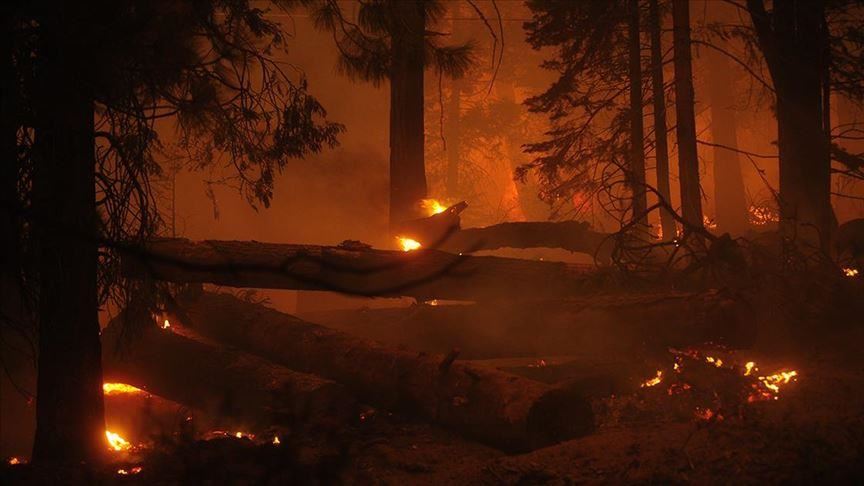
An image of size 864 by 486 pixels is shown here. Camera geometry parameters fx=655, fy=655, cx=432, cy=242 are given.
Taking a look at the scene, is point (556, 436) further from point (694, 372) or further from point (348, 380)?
point (348, 380)

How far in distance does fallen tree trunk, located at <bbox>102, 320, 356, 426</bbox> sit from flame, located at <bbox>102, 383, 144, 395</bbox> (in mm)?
183

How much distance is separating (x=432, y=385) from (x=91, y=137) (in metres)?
3.58

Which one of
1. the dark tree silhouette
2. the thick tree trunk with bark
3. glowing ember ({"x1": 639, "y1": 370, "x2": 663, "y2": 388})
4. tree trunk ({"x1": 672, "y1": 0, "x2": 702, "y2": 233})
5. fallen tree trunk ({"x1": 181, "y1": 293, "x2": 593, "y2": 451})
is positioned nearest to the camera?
the dark tree silhouette

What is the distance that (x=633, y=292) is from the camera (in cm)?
765

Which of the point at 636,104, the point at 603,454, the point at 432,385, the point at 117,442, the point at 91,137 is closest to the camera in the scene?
the point at 603,454

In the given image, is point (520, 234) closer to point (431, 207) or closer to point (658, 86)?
point (431, 207)

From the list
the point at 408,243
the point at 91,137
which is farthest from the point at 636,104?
the point at 91,137

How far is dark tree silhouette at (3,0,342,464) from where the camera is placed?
4.33m

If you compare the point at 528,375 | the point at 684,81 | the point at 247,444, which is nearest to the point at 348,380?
the point at 247,444

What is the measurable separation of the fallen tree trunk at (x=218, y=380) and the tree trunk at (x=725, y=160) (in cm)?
2169

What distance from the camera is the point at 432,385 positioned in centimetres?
614

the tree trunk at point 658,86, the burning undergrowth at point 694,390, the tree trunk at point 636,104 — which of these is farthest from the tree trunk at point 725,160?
the burning undergrowth at point 694,390

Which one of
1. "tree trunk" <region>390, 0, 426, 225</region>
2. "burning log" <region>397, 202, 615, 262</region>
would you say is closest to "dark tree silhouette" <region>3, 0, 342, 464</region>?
"burning log" <region>397, 202, 615, 262</region>

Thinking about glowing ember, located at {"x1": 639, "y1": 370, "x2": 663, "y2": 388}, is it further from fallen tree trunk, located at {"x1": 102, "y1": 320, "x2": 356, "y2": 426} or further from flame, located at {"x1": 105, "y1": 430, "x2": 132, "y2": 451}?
flame, located at {"x1": 105, "y1": 430, "x2": 132, "y2": 451}
